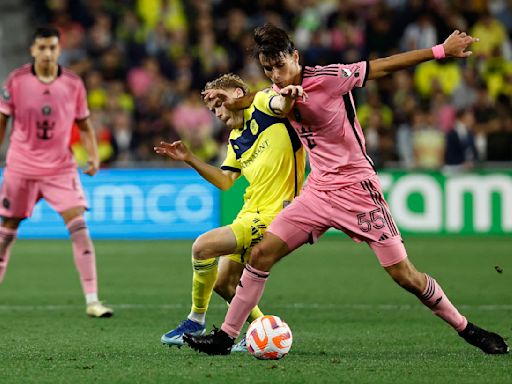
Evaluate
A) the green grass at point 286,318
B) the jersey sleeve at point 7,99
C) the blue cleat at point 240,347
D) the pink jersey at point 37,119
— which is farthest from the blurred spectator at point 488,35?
the blue cleat at point 240,347

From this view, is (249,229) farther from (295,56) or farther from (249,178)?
(295,56)

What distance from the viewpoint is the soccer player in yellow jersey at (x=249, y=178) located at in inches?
293

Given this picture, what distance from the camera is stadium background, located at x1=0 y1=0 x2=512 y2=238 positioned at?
16.7m

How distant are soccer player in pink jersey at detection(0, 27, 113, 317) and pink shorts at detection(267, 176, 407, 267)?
3.27m

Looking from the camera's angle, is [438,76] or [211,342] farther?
[438,76]

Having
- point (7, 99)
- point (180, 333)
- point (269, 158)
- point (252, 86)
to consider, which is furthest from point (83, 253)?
point (252, 86)

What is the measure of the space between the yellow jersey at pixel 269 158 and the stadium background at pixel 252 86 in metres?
9.19

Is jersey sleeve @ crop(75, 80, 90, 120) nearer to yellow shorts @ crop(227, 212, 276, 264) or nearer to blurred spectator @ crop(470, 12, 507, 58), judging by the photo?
yellow shorts @ crop(227, 212, 276, 264)

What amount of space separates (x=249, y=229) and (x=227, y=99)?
2.88ft

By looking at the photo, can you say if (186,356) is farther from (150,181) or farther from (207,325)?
(150,181)

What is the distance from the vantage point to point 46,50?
382 inches

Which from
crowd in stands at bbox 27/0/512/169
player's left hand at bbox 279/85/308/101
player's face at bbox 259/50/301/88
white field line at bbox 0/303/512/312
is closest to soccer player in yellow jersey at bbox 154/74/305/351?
player's face at bbox 259/50/301/88

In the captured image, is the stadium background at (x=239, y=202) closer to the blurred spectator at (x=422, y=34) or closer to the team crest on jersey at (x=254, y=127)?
the blurred spectator at (x=422, y=34)

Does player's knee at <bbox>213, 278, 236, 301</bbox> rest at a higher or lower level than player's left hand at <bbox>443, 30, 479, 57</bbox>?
lower
